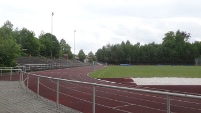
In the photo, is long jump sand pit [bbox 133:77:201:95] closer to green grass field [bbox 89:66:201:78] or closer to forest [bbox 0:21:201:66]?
green grass field [bbox 89:66:201:78]

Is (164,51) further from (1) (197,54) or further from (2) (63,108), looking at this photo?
(2) (63,108)

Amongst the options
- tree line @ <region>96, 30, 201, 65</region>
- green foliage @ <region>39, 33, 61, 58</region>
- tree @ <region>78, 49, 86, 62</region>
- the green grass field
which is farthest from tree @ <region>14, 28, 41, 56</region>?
tree @ <region>78, 49, 86, 62</region>

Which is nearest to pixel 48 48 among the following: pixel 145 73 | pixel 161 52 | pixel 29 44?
pixel 29 44

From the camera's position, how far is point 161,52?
130875 millimetres

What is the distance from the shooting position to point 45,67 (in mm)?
48562

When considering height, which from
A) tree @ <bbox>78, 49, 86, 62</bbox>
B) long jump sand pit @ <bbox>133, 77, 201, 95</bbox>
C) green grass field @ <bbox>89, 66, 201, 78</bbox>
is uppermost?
tree @ <bbox>78, 49, 86, 62</bbox>

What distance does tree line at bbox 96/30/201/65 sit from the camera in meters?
127

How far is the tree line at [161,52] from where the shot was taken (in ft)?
416

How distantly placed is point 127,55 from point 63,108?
13519cm

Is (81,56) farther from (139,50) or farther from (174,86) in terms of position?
(174,86)

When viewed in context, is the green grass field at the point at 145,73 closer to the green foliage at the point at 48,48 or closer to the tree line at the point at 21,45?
the tree line at the point at 21,45

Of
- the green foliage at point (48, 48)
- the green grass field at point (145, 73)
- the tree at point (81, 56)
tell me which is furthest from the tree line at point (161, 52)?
the green grass field at point (145, 73)

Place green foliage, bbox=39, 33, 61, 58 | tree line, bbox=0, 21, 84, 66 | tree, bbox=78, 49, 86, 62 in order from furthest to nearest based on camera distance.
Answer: tree, bbox=78, 49, 86, 62 < green foliage, bbox=39, 33, 61, 58 < tree line, bbox=0, 21, 84, 66

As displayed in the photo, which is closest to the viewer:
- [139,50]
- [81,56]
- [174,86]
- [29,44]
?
[174,86]
